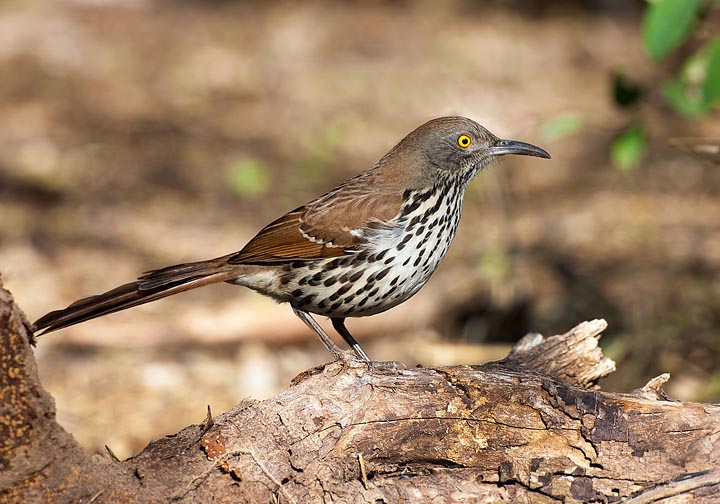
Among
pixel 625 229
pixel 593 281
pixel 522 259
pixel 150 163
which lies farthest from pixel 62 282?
pixel 625 229

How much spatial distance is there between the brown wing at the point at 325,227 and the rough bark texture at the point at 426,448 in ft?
3.27

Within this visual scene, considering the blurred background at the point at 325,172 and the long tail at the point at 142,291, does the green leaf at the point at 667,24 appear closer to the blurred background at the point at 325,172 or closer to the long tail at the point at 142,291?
the blurred background at the point at 325,172

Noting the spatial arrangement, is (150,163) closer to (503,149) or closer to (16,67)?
(16,67)

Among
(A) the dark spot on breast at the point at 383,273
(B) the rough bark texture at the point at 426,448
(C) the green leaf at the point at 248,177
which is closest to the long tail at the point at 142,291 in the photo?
(A) the dark spot on breast at the point at 383,273

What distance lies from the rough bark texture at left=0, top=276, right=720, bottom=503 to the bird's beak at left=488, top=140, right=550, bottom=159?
56.9 inches

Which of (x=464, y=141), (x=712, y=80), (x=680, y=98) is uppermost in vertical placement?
(x=464, y=141)

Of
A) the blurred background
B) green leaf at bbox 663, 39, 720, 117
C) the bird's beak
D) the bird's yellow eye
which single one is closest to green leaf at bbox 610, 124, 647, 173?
the blurred background

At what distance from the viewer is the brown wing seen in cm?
432

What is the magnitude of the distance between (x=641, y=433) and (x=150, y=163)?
6417mm

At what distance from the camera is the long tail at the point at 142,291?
3.98 meters

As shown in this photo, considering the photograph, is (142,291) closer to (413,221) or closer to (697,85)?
(413,221)

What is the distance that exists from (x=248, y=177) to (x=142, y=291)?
178 inches

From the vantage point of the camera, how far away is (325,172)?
8750mm

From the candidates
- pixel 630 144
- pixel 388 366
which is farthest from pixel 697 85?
pixel 388 366
